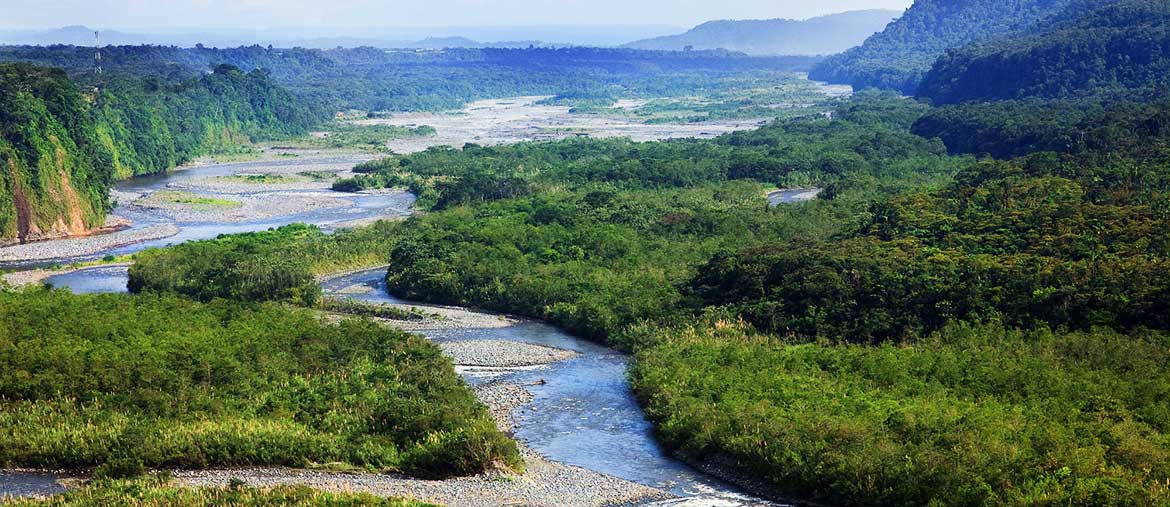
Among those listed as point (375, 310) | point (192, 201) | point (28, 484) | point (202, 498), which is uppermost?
point (202, 498)

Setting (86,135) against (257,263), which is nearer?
(257,263)

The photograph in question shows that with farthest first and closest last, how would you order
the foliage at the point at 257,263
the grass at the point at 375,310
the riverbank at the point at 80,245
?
the riverbank at the point at 80,245 < the foliage at the point at 257,263 < the grass at the point at 375,310

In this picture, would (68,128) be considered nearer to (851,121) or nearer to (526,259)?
(526,259)


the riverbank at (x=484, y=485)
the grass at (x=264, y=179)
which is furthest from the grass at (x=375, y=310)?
the grass at (x=264, y=179)

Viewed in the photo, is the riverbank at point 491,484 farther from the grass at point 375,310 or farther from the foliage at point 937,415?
the grass at point 375,310

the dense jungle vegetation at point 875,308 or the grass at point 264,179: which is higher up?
the dense jungle vegetation at point 875,308

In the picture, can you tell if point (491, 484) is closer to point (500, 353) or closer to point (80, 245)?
point (500, 353)

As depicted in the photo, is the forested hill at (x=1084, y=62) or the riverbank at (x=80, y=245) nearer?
the riverbank at (x=80, y=245)

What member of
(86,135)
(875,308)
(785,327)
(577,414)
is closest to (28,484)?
(577,414)
